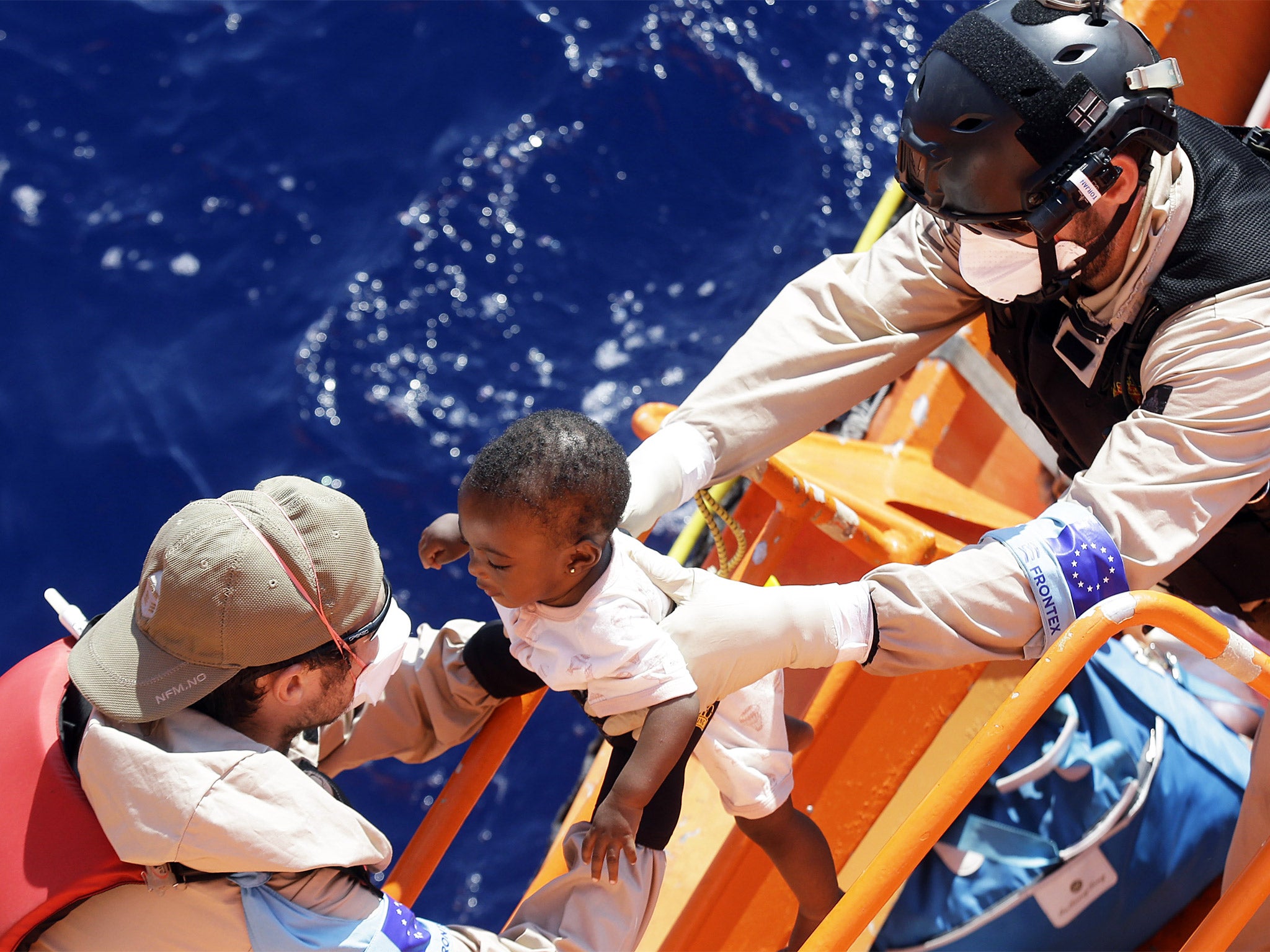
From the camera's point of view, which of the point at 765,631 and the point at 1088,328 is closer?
the point at 765,631

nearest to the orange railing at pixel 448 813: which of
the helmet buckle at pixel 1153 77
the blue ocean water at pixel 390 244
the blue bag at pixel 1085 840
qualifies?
the blue bag at pixel 1085 840

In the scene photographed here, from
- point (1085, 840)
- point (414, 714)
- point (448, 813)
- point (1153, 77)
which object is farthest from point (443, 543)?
point (1085, 840)

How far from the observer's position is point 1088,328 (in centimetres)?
244

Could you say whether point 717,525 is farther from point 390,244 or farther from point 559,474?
point 390,244

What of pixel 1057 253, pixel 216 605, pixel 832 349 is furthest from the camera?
pixel 832 349

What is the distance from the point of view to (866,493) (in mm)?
3660

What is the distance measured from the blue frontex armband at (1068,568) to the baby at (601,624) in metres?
0.56

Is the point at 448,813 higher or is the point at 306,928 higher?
the point at 306,928

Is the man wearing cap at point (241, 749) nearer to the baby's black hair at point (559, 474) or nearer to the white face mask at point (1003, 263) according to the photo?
the baby's black hair at point (559, 474)

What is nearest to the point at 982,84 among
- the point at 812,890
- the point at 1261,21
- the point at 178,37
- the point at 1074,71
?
the point at 1074,71

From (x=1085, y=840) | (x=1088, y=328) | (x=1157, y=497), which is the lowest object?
(x=1085, y=840)

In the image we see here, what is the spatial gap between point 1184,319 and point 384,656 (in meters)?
1.69

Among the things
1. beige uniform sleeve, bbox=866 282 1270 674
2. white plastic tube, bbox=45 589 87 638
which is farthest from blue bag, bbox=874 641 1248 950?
white plastic tube, bbox=45 589 87 638

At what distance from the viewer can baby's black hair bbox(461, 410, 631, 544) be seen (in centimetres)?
201
